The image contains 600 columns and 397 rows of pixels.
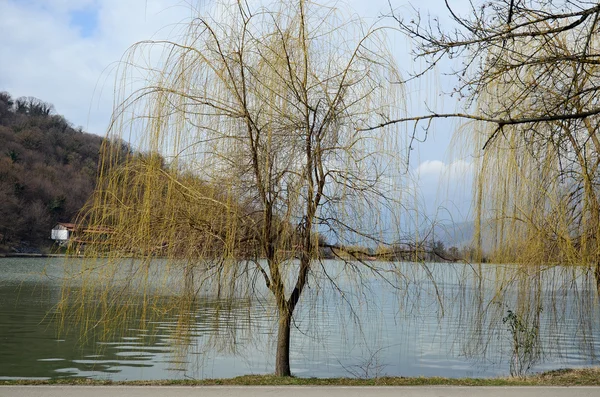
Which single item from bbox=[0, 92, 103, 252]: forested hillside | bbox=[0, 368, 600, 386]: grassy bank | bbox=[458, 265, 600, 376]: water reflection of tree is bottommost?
bbox=[0, 368, 600, 386]: grassy bank

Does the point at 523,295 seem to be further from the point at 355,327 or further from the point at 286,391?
the point at 286,391

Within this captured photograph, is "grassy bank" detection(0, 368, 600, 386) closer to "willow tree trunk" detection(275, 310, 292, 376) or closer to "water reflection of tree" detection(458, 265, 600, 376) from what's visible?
"willow tree trunk" detection(275, 310, 292, 376)

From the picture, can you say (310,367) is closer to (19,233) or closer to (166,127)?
(166,127)

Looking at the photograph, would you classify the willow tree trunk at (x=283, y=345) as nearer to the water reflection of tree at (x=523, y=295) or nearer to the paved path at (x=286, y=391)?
the paved path at (x=286, y=391)

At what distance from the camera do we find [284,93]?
722cm

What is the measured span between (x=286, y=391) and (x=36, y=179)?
5780cm

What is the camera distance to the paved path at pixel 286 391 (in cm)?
608

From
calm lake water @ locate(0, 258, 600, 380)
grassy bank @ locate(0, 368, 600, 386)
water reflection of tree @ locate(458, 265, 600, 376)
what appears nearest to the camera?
grassy bank @ locate(0, 368, 600, 386)

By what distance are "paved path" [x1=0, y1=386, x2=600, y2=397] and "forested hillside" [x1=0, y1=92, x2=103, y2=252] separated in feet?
137

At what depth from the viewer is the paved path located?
608cm

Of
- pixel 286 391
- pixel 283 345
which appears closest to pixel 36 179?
pixel 283 345

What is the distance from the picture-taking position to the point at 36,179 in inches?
2298

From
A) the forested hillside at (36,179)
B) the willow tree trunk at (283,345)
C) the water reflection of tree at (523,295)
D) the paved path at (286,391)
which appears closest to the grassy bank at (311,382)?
the paved path at (286,391)

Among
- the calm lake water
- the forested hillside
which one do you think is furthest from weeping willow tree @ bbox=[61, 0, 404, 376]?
the forested hillside
